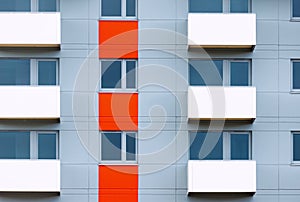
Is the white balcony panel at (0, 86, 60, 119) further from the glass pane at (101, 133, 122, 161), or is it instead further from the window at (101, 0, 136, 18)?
the window at (101, 0, 136, 18)

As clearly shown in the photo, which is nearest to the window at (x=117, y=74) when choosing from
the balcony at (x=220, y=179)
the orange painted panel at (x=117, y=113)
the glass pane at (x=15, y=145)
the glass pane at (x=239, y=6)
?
the orange painted panel at (x=117, y=113)

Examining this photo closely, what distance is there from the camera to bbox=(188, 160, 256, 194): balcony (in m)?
23.1

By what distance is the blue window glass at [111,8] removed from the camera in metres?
24.3

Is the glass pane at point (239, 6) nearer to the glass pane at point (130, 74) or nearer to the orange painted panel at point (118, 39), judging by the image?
the orange painted panel at point (118, 39)

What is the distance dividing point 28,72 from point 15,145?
224 cm

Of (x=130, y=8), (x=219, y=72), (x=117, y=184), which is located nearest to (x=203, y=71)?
(x=219, y=72)

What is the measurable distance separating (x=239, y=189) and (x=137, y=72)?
15.2ft

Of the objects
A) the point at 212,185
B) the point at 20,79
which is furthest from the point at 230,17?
the point at 20,79

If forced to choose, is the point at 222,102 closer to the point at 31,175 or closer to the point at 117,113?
the point at 117,113

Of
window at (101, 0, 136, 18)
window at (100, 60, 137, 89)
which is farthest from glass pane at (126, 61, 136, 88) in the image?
window at (101, 0, 136, 18)

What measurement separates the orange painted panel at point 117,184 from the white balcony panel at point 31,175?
140cm

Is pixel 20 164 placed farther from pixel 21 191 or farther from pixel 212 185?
pixel 212 185

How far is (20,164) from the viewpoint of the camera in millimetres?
23109

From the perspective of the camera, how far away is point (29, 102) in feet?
76.3
